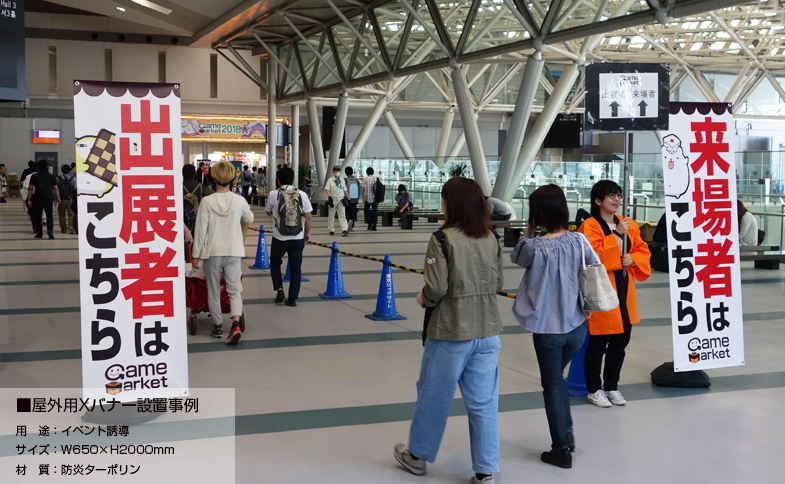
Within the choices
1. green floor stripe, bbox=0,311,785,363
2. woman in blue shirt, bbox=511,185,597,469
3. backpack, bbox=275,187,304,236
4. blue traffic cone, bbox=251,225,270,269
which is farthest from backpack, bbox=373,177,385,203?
woman in blue shirt, bbox=511,185,597,469

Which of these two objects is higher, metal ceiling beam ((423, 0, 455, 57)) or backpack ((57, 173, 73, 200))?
metal ceiling beam ((423, 0, 455, 57))

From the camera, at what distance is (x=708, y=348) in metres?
6.03

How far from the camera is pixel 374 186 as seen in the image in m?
21.5

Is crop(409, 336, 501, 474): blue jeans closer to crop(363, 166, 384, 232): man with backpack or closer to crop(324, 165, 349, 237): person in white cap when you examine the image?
crop(324, 165, 349, 237): person in white cap

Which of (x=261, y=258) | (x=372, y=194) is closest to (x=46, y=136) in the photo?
(x=372, y=194)

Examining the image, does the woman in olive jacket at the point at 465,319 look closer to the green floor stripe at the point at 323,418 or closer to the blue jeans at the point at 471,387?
the blue jeans at the point at 471,387

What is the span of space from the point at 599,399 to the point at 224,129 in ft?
135

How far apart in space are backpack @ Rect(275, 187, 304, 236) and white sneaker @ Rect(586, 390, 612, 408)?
15.5 ft

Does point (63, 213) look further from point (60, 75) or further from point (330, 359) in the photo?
point (60, 75)

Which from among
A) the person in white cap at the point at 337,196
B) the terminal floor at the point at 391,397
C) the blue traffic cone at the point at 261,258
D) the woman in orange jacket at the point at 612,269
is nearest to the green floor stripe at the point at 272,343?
the terminal floor at the point at 391,397

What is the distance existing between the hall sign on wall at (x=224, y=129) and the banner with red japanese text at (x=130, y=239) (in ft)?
131

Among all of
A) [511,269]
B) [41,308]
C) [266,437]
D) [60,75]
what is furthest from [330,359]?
[60,75]

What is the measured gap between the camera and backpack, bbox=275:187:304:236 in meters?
9.34

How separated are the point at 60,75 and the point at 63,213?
2465 cm
